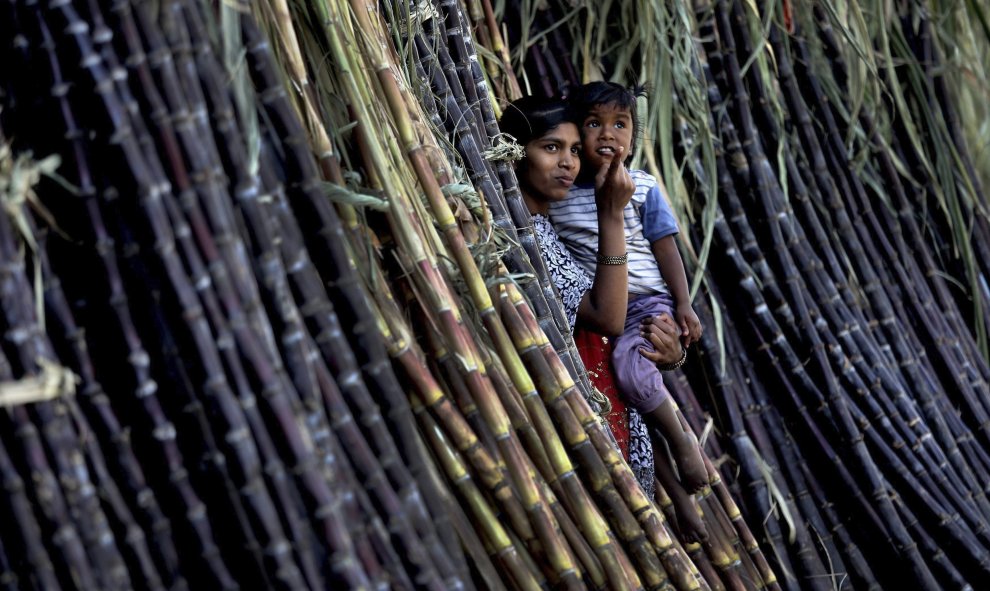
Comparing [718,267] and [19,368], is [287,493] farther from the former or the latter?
[718,267]

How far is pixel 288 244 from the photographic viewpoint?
1288 mm

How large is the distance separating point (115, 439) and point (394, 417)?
33cm

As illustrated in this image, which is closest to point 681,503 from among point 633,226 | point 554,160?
point 633,226

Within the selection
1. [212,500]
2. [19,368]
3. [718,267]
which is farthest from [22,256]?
[718,267]

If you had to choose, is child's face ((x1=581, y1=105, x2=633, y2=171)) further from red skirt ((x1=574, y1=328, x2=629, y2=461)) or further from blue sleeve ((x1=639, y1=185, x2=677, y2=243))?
red skirt ((x1=574, y1=328, x2=629, y2=461))

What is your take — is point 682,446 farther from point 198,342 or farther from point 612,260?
point 198,342

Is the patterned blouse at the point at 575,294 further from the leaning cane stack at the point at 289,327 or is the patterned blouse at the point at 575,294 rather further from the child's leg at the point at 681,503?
the leaning cane stack at the point at 289,327

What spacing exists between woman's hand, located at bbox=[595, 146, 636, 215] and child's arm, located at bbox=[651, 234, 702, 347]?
0.83ft

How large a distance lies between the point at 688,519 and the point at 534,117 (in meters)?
0.86

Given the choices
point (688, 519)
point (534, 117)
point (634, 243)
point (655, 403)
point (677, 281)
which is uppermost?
point (534, 117)

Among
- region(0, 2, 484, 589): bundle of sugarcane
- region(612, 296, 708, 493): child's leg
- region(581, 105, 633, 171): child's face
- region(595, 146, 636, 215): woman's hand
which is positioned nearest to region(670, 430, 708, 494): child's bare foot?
region(612, 296, 708, 493): child's leg

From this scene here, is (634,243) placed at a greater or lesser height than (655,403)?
greater

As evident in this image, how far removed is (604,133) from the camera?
7.39 feet

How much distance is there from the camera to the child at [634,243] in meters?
2.17
